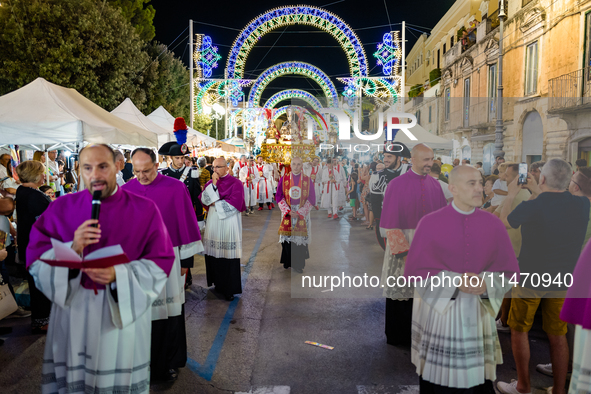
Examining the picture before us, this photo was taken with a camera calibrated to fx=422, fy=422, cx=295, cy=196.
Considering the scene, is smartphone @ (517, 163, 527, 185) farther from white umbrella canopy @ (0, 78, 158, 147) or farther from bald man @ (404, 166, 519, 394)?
white umbrella canopy @ (0, 78, 158, 147)

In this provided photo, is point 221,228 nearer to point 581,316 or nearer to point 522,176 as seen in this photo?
point 522,176

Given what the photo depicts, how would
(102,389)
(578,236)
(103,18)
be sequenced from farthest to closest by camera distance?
(103,18) < (578,236) < (102,389)

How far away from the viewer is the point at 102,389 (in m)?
2.50

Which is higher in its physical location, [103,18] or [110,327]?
[103,18]

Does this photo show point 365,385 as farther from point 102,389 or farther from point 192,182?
point 192,182

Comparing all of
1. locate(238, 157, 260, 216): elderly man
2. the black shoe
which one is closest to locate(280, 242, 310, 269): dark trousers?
the black shoe

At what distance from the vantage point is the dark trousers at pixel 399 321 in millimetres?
4531

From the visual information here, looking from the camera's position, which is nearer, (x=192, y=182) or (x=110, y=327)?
(x=110, y=327)

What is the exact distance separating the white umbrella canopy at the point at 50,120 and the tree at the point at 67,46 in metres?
9.42

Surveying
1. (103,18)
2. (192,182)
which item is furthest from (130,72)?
(192,182)

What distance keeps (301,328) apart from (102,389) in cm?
288

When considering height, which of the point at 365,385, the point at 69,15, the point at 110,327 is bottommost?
the point at 365,385

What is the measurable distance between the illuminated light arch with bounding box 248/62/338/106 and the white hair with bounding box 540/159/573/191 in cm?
2543

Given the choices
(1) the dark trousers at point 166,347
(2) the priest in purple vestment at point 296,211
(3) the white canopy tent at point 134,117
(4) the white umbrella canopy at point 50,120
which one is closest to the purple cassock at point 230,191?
(2) the priest in purple vestment at point 296,211
